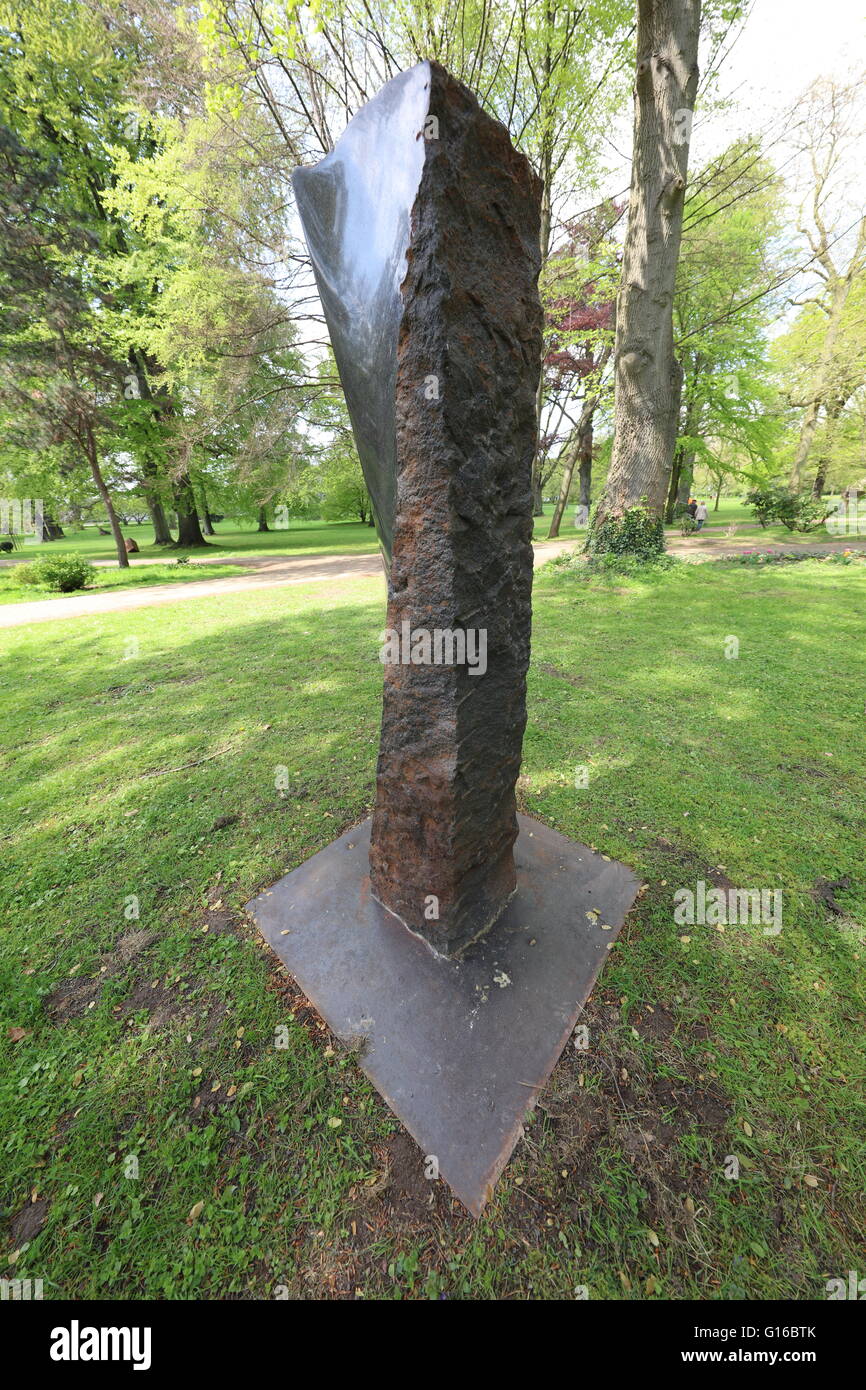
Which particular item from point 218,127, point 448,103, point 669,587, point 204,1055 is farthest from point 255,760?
point 218,127

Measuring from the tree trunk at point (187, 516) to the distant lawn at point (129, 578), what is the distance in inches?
295

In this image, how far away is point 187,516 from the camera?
70.1ft

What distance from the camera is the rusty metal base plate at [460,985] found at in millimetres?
1615

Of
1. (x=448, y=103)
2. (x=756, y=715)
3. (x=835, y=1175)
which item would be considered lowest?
(x=835, y=1175)

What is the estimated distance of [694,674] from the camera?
16.3 ft

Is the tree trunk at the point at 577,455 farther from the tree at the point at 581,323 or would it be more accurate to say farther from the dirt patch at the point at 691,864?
the dirt patch at the point at 691,864

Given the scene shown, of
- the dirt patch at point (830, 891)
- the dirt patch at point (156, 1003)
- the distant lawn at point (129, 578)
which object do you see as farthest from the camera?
the distant lawn at point (129, 578)

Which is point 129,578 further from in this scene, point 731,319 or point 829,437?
point 829,437

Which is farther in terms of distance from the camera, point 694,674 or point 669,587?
point 669,587

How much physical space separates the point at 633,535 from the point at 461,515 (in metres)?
8.37

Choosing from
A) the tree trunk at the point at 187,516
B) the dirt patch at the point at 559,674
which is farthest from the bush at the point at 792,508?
the tree trunk at the point at 187,516

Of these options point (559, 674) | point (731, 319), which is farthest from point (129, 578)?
point (731, 319)

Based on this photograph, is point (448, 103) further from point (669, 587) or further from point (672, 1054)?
point (669, 587)

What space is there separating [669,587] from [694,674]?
12.2 feet
